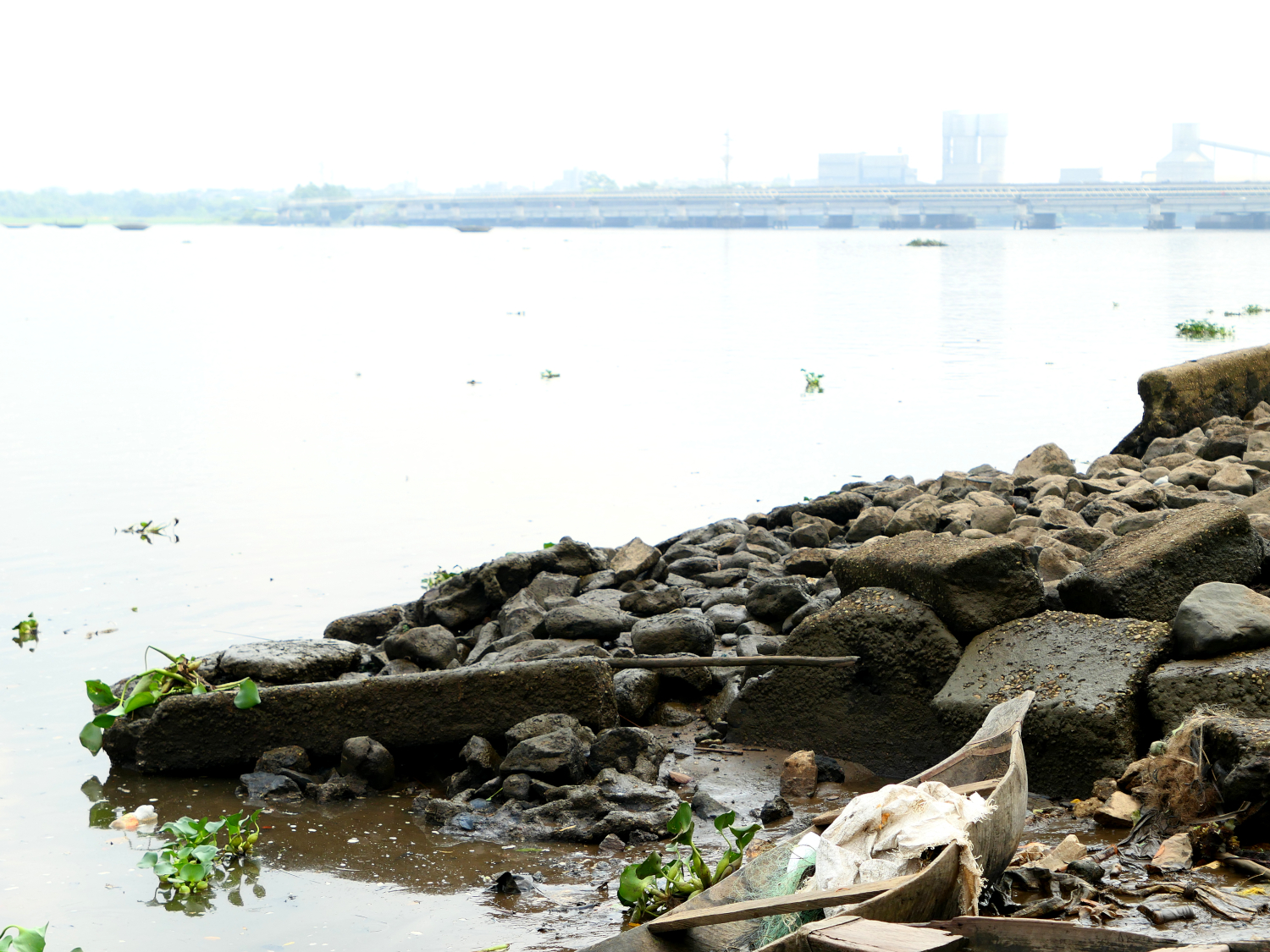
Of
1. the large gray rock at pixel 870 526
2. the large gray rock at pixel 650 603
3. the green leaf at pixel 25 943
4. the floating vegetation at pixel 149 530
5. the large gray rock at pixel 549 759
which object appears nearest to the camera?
the green leaf at pixel 25 943

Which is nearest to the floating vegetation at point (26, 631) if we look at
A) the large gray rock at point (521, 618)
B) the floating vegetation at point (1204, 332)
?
the large gray rock at point (521, 618)

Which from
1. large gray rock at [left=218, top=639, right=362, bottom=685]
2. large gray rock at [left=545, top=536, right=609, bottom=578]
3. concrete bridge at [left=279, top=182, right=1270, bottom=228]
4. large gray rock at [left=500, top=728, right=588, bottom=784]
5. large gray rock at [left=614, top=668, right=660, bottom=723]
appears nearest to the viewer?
large gray rock at [left=500, top=728, right=588, bottom=784]

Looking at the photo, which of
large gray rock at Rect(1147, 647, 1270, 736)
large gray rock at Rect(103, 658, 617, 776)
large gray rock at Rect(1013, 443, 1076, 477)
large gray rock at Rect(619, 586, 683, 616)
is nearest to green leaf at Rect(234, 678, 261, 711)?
large gray rock at Rect(103, 658, 617, 776)

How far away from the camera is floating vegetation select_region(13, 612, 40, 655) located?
379 inches

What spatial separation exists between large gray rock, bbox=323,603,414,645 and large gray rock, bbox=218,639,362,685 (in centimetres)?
119

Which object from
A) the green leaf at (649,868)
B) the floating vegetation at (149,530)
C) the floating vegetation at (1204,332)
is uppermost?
the floating vegetation at (1204,332)

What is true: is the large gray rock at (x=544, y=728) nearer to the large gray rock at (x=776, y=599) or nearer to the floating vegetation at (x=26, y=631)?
the large gray rock at (x=776, y=599)

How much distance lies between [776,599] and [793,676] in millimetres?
1255

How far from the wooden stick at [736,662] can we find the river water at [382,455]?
5.34ft

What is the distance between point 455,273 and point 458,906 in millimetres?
55536

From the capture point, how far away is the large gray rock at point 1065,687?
606 centimetres

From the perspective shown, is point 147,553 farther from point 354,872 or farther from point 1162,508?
point 1162,508

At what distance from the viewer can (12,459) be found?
16594mm

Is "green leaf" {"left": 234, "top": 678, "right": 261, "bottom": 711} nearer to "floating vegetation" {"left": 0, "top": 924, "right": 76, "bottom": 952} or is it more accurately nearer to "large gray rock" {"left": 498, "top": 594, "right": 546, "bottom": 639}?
"large gray rock" {"left": 498, "top": 594, "right": 546, "bottom": 639}
